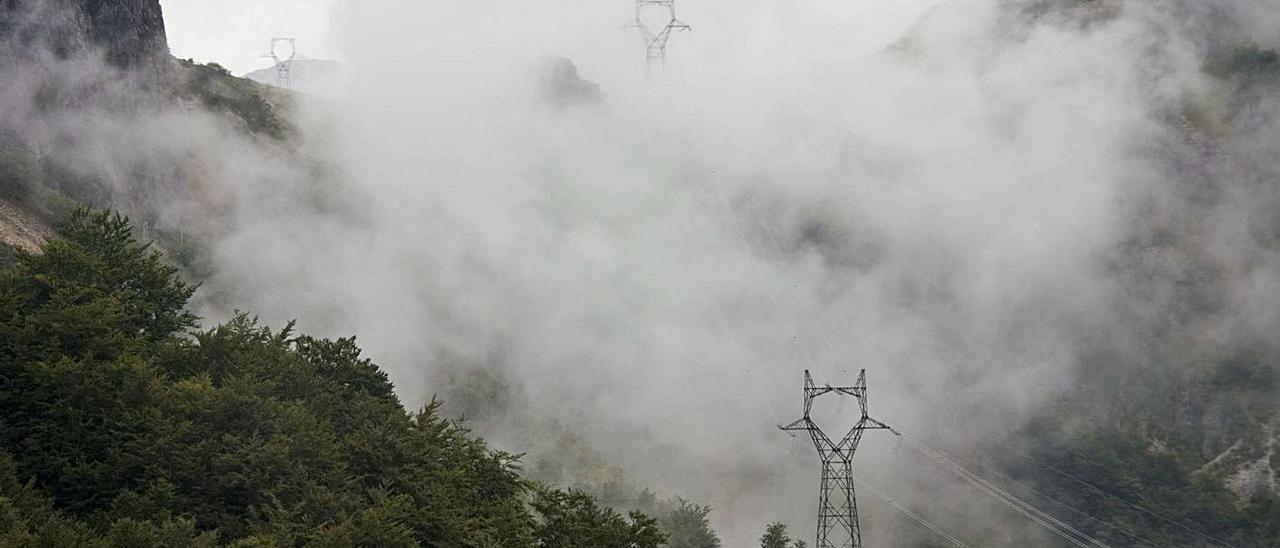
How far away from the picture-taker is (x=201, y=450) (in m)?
29.7

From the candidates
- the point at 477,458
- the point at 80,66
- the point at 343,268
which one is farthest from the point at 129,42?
the point at 477,458

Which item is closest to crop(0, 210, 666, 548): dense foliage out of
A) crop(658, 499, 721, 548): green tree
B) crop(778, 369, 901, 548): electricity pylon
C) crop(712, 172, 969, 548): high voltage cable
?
crop(778, 369, 901, 548): electricity pylon

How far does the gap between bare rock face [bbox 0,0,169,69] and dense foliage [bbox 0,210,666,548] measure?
33227mm

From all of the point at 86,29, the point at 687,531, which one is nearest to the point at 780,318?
the point at 687,531

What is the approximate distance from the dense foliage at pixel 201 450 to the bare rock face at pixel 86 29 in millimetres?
33227

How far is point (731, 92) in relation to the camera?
140 meters

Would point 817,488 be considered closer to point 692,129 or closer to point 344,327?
point 344,327

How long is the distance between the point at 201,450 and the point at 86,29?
4907cm

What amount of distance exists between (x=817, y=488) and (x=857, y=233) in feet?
106

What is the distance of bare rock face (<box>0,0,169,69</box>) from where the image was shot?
63.0m

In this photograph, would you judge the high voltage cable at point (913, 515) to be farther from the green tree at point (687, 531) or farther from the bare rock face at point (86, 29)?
the bare rock face at point (86, 29)

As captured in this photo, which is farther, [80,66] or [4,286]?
[80,66]

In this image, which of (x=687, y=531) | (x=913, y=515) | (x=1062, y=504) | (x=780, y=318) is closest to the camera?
(x=687, y=531)

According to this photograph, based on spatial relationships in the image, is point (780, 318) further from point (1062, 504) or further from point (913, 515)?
point (1062, 504)
